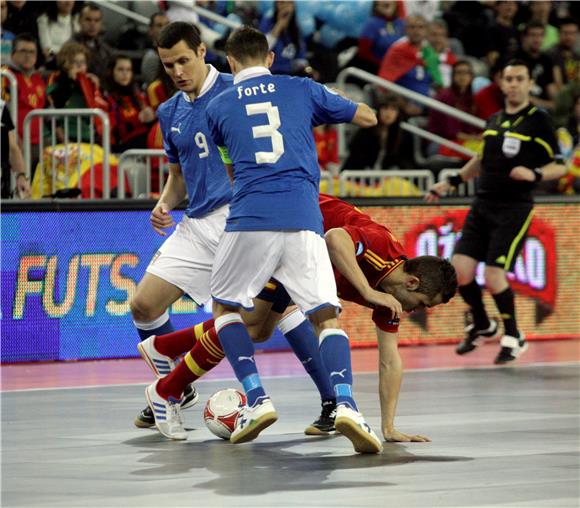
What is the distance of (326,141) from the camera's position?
15438mm

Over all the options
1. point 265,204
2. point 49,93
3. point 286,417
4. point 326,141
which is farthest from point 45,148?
point 265,204

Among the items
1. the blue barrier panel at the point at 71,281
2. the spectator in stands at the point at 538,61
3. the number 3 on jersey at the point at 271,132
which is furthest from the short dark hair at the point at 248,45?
the spectator in stands at the point at 538,61

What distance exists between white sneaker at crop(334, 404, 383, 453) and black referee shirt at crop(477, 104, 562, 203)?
5.49m

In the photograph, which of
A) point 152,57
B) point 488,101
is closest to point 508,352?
point 152,57

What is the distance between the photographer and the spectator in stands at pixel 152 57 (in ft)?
49.9

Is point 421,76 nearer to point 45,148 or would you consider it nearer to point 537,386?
point 45,148

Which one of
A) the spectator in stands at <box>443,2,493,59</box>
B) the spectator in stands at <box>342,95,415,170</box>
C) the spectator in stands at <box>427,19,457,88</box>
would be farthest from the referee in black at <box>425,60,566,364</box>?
the spectator in stands at <box>443,2,493,59</box>

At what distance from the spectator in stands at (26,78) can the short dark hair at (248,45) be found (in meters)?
6.29

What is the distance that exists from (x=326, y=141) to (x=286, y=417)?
23.1 ft

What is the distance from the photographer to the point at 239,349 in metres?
7.24

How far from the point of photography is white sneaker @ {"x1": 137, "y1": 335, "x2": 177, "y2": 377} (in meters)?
8.30

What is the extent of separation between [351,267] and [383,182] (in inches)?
277

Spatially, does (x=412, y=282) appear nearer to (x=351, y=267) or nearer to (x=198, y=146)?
(x=351, y=267)

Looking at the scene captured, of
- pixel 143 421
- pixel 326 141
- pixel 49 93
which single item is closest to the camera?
pixel 143 421
